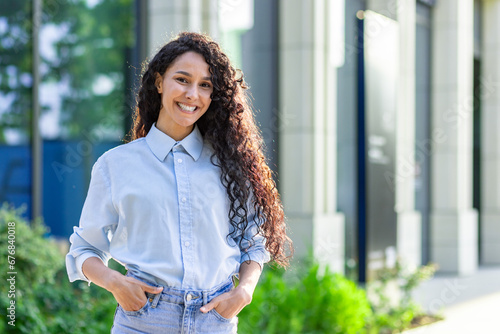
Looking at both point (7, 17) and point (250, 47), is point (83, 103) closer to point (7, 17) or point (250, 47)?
point (7, 17)

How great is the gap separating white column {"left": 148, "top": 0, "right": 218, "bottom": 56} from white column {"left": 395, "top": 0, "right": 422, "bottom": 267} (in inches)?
176

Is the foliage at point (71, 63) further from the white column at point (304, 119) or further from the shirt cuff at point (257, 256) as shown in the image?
the shirt cuff at point (257, 256)

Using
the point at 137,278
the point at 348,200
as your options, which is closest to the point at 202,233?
the point at 137,278

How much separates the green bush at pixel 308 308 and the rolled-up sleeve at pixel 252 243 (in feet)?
8.49

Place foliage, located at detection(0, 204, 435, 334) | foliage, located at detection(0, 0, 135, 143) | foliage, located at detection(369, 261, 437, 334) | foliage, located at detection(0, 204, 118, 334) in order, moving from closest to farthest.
A: foliage, located at detection(0, 204, 118, 334), foliage, located at detection(0, 204, 435, 334), foliage, located at detection(369, 261, 437, 334), foliage, located at detection(0, 0, 135, 143)

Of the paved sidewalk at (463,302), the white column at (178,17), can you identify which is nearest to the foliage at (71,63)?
the white column at (178,17)

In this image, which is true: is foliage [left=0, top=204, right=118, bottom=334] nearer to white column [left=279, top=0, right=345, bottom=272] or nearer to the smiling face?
the smiling face

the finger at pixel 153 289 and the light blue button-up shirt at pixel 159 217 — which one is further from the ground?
the light blue button-up shirt at pixel 159 217

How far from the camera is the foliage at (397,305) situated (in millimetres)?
6344

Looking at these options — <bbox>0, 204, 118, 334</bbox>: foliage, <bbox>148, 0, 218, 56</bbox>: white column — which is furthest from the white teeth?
<bbox>148, 0, 218, 56</bbox>: white column

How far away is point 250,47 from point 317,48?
91cm

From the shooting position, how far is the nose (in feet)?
7.57

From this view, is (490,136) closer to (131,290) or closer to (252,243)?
(252,243)

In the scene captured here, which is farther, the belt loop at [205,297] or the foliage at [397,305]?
the foliage at [397,305]
